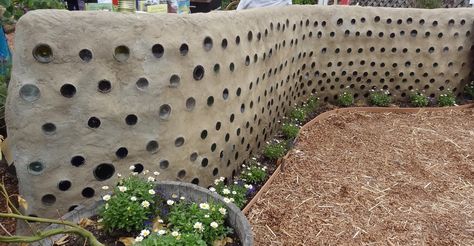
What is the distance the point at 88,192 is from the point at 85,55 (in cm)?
92

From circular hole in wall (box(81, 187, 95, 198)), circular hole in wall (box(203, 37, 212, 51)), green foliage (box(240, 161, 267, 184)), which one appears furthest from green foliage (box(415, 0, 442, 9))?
circular hole in wall (box(81, 187, 95, 198))

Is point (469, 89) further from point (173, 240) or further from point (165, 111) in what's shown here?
point (173, 240)

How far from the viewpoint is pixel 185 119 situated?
109 inches

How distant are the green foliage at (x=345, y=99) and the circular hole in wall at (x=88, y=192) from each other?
4.27 metres

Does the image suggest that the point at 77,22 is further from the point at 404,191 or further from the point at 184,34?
the point at 404,191

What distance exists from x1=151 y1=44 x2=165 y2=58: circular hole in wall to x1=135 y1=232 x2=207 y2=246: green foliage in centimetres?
120

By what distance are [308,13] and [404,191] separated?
2630mm

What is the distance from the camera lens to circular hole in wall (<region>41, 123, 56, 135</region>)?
2266 mm

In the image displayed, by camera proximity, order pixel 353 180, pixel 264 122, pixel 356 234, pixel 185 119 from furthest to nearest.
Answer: pixel 264 122 → pixel 353 180 → pixel 356 234 → pixel 185 119

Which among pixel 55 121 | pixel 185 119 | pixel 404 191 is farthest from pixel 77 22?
pixel 404 191

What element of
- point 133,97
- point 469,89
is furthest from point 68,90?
point 469,89

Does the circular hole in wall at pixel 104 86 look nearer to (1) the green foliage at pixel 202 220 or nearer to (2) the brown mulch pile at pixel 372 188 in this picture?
(1) the green foliage at pixel 202 220

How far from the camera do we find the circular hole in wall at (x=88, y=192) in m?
2.51

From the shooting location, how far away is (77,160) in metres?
2.42
